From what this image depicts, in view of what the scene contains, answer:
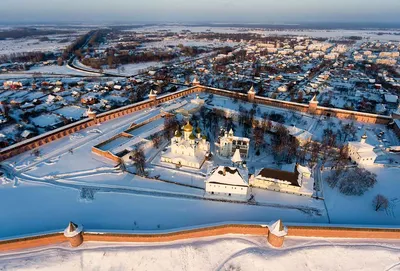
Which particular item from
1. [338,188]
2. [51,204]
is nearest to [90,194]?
[51,204]

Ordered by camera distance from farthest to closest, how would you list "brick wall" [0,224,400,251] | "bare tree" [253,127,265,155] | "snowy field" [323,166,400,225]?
"bare tree" [253,127,265,155], "snowy field" [323,166,400,225], "brick wall" [0,224,400,251]

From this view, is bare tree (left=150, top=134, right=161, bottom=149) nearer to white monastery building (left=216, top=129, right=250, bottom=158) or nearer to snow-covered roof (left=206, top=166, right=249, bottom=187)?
white monastery building (left=216, top=129, right=250, bottom=158)

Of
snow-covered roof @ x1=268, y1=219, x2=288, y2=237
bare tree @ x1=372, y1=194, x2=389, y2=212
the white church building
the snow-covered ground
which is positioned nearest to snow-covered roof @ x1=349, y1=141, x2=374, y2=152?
bare tree @ x1=372, y1=194, x2=389, y2=212

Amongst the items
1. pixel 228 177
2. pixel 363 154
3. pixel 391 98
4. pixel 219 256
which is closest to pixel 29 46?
pixel 228 177

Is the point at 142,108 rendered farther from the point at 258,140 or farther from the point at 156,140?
the point at 258,140

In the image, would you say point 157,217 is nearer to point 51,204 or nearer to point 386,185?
point 51,204

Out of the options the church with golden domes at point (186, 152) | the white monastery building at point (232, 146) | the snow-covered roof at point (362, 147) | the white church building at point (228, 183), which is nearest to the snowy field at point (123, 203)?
the white church building at point (228, 183)
